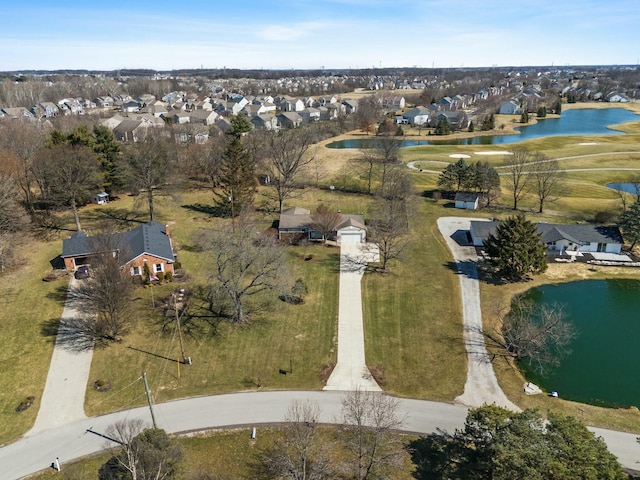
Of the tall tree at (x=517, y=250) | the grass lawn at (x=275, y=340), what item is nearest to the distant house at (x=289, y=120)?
the grass lawn at (x=275, y=340)

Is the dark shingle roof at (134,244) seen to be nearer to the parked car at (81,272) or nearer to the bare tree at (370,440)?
the parked car at (81,272)

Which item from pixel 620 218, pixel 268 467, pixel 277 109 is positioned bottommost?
pixel 268 467

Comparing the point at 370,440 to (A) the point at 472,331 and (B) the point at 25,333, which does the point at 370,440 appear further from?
(B) the point at 25,333

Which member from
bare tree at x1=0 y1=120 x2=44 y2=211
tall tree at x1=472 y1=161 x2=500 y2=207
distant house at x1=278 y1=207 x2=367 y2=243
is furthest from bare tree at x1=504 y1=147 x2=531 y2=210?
bare tree at x1=0 y1=120 x2=44 y2=211

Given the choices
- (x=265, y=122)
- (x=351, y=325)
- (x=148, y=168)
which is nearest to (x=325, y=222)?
(x=351, y=325)

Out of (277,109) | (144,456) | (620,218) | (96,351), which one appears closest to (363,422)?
(144,456)

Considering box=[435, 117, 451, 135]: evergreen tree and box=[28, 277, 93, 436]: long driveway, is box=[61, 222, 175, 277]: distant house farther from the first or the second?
box=[435, 117, 451, 135]: evergreen tree

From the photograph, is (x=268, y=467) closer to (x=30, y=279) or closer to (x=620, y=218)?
(x=30, y=279)
